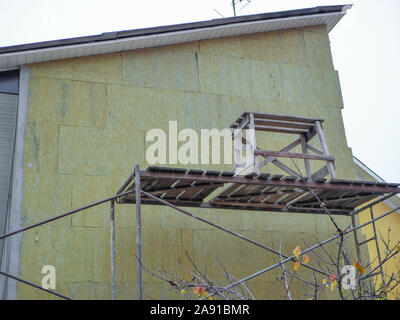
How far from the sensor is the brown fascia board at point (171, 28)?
9633 mm

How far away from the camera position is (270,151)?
9.15m

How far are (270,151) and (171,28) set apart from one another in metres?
3.48

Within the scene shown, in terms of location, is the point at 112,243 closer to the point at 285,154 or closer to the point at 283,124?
the point at 285,154

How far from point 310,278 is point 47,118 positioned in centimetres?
602

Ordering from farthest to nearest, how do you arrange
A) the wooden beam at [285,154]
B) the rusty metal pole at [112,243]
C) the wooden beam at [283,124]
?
the wooden beam at [283,124] < the wooden beam at [285,154] < the rusty metal pole at [112,243]

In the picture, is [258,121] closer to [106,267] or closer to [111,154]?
[111,154]

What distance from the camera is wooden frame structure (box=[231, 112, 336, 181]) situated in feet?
30.2

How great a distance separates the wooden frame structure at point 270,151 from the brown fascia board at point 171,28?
2.46 m

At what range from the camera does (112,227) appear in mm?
8930

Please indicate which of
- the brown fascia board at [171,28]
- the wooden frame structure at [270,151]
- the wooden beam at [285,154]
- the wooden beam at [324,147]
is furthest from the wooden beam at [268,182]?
the brown fascia board at [171,28]

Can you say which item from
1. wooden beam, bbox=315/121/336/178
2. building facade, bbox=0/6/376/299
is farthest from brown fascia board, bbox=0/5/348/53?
wooden beam, bbox=315/121/336/178

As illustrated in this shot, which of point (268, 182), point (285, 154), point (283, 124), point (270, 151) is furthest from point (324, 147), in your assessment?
point (268, 182)

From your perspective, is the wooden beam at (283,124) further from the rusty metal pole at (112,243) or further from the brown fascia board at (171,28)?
the rusty metal pole at (112,243)
